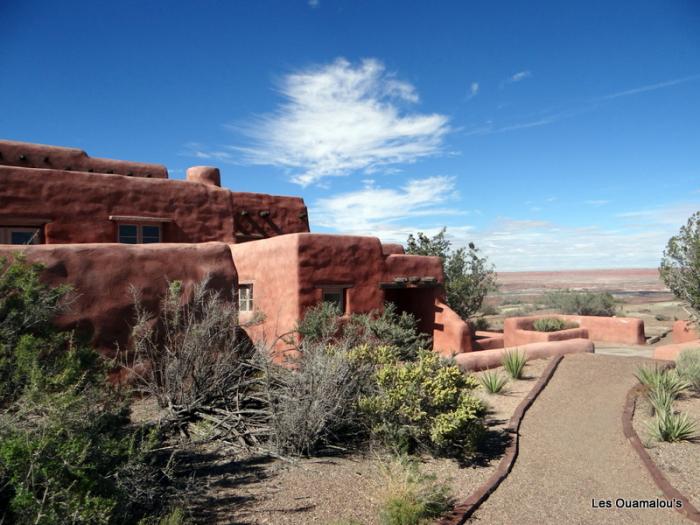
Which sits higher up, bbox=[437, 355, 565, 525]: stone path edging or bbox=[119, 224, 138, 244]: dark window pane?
bbox=[119, 224, 138, 244]: dark window pane

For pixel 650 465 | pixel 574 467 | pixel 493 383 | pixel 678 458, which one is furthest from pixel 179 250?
pixel 678 458

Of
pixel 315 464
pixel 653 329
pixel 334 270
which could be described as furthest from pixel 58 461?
pixel 653 329

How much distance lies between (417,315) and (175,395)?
9.02 metres

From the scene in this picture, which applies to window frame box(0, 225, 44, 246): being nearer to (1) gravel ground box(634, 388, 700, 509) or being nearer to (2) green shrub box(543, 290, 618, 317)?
(1) gravel ground box(634, 388, 700, 509)

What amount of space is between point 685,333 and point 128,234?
747 inches

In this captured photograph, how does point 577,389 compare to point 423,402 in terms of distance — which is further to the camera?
point 577,389

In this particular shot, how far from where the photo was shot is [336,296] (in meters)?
11.9

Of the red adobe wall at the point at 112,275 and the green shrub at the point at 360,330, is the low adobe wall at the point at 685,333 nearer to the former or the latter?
the green shrub at the point at 360,330

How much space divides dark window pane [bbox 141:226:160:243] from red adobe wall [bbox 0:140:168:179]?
2.44 meters

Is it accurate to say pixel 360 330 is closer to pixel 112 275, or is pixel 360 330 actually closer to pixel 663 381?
pixel 112 275

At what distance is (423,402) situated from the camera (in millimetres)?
6570

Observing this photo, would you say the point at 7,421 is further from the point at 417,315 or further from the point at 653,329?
the point at 653,329

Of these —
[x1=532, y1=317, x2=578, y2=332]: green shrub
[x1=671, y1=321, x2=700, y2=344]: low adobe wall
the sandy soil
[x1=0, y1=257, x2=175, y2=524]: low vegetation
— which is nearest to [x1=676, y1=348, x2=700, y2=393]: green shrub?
the sandy soil

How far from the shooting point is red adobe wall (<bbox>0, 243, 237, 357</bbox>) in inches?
291
